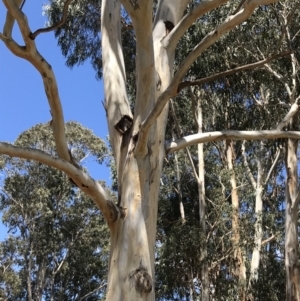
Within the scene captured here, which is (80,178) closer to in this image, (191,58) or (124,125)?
(124,125)

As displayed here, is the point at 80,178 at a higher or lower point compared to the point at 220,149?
lower

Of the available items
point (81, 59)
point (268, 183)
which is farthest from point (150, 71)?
point (268, 183)

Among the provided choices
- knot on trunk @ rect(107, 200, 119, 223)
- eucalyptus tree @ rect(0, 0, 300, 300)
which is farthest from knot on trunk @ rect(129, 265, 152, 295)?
knot on trunk @ rect(107, 200, 119, 223)

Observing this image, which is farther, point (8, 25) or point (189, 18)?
point (189, 18)

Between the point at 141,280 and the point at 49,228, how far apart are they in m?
12.1

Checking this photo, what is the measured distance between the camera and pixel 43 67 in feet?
8.09

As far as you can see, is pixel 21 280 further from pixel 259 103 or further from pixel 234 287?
pixel 259 103

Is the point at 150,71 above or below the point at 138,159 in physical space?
above

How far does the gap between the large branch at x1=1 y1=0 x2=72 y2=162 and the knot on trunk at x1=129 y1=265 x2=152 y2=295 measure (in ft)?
2.05

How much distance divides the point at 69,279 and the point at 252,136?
1265cm

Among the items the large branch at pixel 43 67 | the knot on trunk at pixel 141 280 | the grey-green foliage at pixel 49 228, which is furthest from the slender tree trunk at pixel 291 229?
the grey-green foliage at pixel 49 228

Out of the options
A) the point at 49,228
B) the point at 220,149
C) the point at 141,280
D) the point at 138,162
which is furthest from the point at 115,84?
the point at 49,228

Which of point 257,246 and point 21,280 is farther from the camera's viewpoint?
point 21,280

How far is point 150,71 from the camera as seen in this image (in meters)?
2.59
